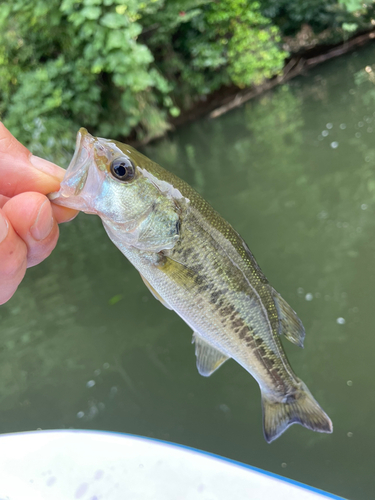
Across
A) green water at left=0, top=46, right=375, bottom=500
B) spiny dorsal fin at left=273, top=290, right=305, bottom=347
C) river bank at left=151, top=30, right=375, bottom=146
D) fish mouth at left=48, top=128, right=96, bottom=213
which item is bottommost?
river bank at left=151, top=30, right=375, bottom=146

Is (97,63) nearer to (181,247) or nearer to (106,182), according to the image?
(106,182)

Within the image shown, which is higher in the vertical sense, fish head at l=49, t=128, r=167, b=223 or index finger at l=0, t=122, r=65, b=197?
index finger at l=0, t=122, r=65, b=197

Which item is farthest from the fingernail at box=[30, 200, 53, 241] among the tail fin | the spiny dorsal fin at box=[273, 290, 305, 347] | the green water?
the green water

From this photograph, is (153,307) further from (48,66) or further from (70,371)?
(48,66)

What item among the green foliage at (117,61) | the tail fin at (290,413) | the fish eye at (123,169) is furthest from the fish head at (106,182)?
the green foliage at (117,61)

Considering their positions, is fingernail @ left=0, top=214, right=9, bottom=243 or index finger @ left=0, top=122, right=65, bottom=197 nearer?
fingernail @ left=0, top=214, right=9, bottom=243

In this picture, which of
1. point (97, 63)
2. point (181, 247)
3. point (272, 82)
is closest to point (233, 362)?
point (181, 247)

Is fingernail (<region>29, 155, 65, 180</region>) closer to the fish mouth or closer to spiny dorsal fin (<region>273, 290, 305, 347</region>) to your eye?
the fish mouth

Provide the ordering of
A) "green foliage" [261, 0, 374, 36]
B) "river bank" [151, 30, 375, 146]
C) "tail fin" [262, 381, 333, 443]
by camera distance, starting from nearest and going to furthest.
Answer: "tail fin" [262, 381, 333, 443] < "river bank" [151, 30, 375, 146] < "green foliage" [261, 0, 374, 36]
